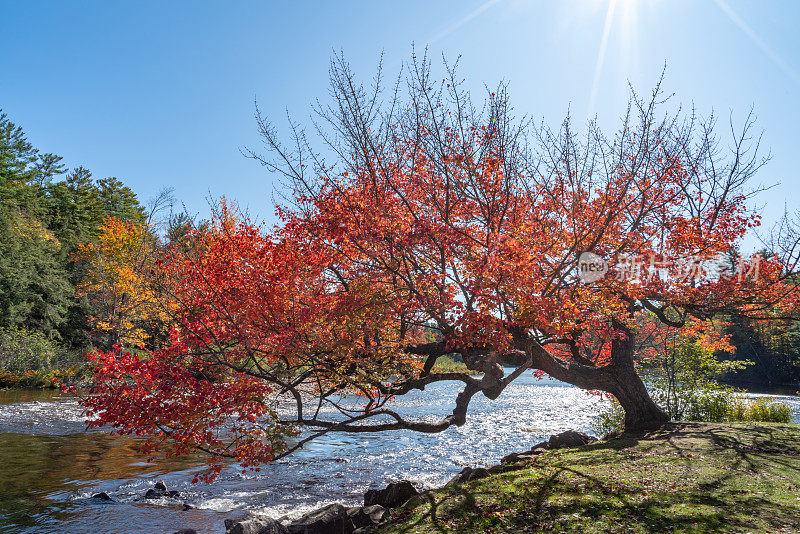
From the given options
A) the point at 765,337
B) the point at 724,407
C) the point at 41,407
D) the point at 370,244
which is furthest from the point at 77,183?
the point at 765,337

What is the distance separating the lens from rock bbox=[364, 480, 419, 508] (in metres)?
10.0

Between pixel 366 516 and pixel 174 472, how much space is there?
8.72 metres

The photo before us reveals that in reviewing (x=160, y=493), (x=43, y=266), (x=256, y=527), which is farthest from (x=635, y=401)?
(x=43, y=266)

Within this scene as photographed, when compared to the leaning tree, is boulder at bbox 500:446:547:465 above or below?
below

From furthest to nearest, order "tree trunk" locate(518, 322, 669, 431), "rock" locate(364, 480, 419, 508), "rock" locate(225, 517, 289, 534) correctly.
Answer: "tree trunk" locate(518, 322, 669, 431), "rock" locate(364, 480, 419, 508), "rock" locate(225, 517, 289, 534)

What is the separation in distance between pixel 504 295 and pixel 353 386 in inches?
148

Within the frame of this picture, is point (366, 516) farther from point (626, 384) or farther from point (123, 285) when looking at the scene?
point (123, 285)

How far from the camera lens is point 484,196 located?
9.33 m

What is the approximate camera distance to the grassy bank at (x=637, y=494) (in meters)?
6.60

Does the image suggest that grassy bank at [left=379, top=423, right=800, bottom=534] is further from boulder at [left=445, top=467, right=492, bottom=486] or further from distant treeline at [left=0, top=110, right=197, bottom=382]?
distant treeline at [left=0, top=110, right=197, bottom=382]

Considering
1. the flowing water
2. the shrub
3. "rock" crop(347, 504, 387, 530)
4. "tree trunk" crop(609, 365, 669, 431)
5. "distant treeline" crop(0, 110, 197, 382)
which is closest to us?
"rock" crop(347, 504, 387, 530)

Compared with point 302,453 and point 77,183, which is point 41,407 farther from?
point 77,183

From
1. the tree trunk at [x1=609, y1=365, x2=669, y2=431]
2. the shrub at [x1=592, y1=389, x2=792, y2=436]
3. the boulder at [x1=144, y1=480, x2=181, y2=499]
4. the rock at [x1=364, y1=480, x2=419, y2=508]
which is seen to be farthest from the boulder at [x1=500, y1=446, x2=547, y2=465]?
the boulder at [x1=144, y1=480, x2=181, y2=499]

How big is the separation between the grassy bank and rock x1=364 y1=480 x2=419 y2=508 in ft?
2.63
